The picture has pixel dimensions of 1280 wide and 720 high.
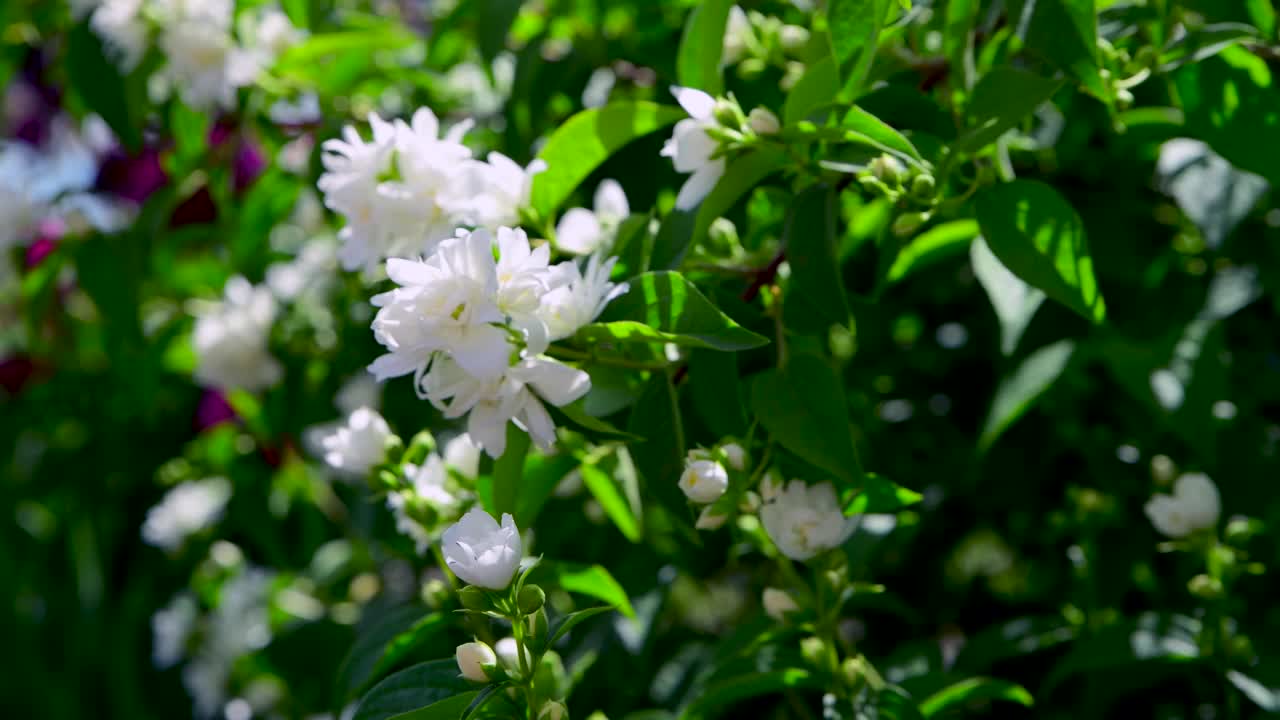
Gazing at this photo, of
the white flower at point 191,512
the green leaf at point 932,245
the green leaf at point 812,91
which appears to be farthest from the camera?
the white flower at point 191,512

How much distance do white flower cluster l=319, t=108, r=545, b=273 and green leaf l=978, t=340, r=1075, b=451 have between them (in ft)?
1.43

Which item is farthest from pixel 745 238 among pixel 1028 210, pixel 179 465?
pixel 179 465

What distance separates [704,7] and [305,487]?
1.07m

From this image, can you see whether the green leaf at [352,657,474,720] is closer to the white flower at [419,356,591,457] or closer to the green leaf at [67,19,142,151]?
the white flower at [419,356,591,457]

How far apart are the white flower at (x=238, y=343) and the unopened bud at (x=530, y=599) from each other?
983mm

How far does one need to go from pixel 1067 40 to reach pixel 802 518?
356 millimetres

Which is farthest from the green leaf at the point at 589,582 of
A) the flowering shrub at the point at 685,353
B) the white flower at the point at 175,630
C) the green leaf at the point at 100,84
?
the white flower at the point at 175,630

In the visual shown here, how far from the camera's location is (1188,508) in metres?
1.03

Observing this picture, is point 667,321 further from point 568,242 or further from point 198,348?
point 198,348

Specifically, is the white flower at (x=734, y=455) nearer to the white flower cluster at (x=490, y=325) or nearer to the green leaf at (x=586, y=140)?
the white flower cluster at (x=490, y=325)

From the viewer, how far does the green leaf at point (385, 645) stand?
946 millimetres

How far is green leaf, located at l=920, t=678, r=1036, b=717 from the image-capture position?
0.91 m

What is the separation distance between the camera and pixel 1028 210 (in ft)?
2.70

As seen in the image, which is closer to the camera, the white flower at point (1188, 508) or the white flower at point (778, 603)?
the white flower at point (778, 603)
